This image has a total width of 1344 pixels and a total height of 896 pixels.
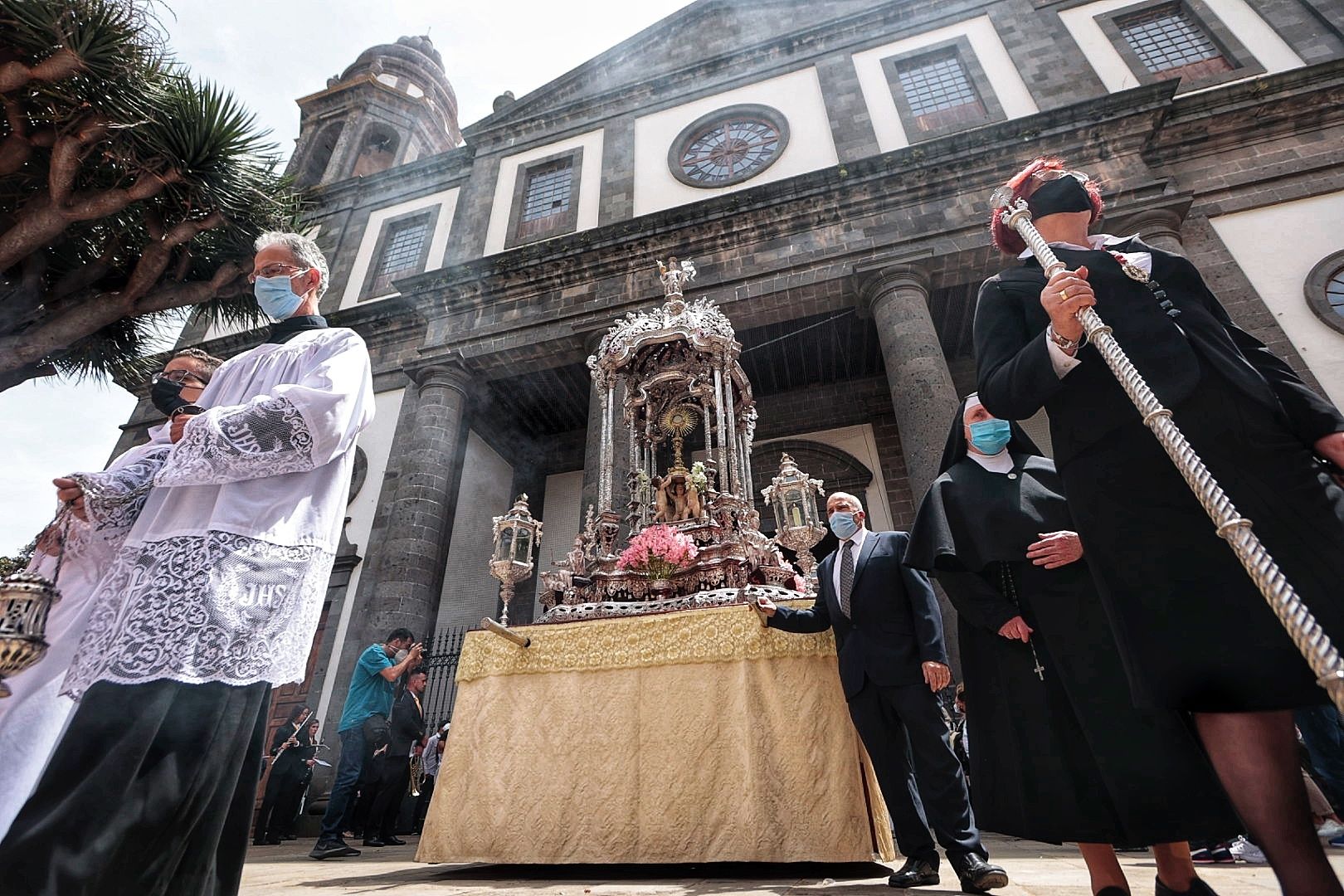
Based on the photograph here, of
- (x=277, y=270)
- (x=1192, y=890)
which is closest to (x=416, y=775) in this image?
(x=277, y=270)

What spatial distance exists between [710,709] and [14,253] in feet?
30.9

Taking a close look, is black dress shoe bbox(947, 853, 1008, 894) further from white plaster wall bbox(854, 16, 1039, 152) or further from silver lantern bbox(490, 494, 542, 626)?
white plaster wall bbox(854, 16, 1039, 152)

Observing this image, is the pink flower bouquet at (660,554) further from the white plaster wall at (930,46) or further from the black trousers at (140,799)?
the white plaster wall at (930,46)

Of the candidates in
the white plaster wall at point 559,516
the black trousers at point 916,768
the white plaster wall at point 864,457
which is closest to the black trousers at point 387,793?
the black trousers at point 916,768

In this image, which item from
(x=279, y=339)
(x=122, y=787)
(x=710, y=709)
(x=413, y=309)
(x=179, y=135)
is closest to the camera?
(x=122, y=787)

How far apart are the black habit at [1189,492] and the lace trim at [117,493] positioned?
2.25 metres

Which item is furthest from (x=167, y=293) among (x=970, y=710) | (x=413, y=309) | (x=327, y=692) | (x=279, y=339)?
(x=970, y=710)

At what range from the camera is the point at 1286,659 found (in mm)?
1132

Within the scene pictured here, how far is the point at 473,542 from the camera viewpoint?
11062mm

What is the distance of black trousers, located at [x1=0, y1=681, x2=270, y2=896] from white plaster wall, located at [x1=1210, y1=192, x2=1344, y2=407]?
10.3 m

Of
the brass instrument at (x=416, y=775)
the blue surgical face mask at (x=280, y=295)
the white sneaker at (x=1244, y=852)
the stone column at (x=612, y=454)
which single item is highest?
the stone column at (x=612, y=454)

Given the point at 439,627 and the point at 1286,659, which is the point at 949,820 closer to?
the point at 1286,659

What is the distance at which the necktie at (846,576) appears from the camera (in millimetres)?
3265

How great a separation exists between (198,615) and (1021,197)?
2565 mm
